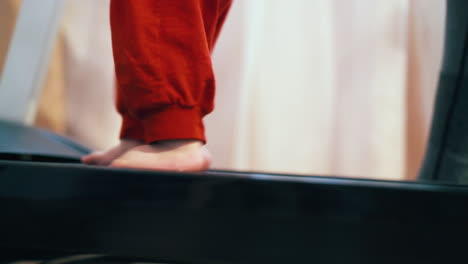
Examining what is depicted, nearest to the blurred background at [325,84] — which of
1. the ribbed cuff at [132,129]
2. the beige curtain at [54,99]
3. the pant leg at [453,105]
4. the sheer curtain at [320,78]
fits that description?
the sheer curtain at [320,78]

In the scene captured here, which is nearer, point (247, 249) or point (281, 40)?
point (247, 249)

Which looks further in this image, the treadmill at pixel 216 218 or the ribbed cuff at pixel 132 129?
the ribbed cuff at pixel 132 129

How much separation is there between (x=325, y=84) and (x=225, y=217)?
33.9 inches

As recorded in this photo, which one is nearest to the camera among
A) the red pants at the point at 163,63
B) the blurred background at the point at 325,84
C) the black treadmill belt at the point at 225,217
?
the black treadmill belt at the point at 225,217

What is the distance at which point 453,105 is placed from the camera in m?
0.80

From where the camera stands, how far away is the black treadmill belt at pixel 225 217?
402 mm

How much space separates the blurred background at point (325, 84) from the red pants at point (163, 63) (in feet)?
2.09

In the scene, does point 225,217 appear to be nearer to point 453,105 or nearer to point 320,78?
point 453,105

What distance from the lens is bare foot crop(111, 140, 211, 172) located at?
20.6 inches

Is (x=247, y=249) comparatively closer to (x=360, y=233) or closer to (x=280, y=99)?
(x=360, y=233)

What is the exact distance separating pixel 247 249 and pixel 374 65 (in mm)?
918

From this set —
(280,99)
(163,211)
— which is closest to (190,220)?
(163,211)

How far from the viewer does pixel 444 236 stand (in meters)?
0.40

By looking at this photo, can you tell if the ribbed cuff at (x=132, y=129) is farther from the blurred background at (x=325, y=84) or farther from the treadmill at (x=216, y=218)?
the blurred background at (x=325, y=84)
